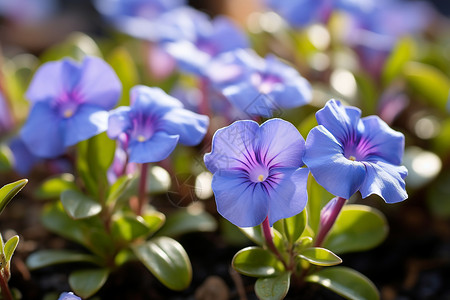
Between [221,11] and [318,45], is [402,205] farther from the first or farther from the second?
[221,11]

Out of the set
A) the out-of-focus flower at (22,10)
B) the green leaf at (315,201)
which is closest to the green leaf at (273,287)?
the green leaf at (315,201)

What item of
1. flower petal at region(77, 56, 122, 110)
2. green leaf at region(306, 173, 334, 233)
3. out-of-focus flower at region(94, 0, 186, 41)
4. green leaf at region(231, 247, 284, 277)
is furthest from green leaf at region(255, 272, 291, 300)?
out-of-focus flower at region(94, 0, 186, 41)

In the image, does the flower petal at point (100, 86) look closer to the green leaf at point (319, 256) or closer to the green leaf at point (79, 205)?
the green leaf at point (79, 205)

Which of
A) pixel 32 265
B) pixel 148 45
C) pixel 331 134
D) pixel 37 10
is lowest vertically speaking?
pixel 37 10

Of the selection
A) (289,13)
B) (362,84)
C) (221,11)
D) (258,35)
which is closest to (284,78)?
(362,84)

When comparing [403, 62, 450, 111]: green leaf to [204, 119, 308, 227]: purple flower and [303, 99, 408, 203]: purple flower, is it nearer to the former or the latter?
[303, 99, 408, 203]: purple flower
